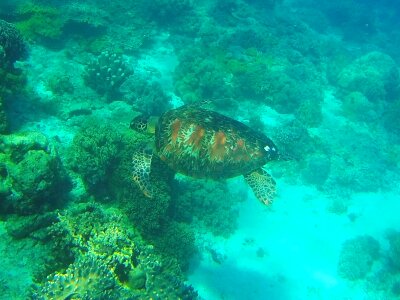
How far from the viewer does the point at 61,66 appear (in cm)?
973

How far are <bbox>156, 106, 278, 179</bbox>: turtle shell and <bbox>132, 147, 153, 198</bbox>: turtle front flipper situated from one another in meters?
0.32

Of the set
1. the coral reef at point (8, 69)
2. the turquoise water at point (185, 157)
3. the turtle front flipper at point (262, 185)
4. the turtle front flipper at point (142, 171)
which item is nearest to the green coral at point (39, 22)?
the turquoise water at point (185, 157)

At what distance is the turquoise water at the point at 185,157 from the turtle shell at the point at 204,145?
0.04 m

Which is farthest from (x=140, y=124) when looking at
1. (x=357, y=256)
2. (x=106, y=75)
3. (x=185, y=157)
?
(x=357, y=256)

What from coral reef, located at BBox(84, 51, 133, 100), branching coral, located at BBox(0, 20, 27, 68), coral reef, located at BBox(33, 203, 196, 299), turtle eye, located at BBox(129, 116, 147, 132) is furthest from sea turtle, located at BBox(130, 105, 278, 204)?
branching coral, located at BBox(0, 20, 27, 68)

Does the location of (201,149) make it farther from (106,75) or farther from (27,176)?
(106,75)

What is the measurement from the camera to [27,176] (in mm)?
5027

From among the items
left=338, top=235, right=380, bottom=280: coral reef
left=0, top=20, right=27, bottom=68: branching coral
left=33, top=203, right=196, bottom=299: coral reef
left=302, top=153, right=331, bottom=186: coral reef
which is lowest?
left=338, top=235, right=380, bottom=280: coral reef

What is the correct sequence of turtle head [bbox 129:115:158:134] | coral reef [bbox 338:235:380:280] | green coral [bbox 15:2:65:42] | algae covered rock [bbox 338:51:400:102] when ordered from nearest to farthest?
turtle head [bbox 129:115:158:134] → coral reef [bbox 338:235:380:280] → green coral [bbox 15:2:65:42] → algae covered rock [bbox 338:51:400:102]

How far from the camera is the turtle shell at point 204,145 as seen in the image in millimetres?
5887

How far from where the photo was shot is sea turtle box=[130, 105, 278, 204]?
231 inches

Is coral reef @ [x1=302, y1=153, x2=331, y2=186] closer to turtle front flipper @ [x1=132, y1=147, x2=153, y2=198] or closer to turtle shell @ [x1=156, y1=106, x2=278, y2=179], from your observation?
turtle shell @ [x1=156, y1=106, x2=278, y2=179]

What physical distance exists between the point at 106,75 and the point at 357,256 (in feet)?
31.1

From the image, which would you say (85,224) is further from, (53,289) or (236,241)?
(236,241)
